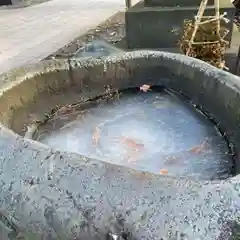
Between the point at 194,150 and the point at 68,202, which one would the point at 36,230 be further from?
the point at 194,150

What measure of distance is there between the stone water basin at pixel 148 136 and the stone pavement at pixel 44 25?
2344 millimetres

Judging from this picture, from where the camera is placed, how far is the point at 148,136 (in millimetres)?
2479

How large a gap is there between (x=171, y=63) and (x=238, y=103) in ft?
2.61

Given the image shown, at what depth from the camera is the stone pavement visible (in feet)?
17.6

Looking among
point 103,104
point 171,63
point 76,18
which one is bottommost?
point 76,18

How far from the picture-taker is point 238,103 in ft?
6.89

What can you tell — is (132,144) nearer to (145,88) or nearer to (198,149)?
(198,149)

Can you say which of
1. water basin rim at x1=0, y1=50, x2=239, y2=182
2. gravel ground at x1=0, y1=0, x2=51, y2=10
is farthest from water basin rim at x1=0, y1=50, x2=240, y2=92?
gravel ground at x1=0, y1=0, x2=51, y2=10

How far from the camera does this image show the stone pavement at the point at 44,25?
17.6 feet

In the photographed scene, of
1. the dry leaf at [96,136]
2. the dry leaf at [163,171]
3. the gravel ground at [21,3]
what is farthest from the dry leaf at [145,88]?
the gravel ground at [21,3]

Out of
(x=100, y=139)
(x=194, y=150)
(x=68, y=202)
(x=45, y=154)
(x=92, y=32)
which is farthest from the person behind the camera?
(x=92, y=32)

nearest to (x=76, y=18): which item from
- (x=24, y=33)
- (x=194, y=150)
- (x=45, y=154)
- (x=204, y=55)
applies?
(x=24, y=33)

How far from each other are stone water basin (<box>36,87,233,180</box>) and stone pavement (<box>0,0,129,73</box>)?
2.34 meters

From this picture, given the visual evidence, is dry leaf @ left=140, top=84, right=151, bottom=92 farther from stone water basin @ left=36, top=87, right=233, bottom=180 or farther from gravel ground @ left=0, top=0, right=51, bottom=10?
gravel ground @ left=0, top=0, right=51, bottom=10
